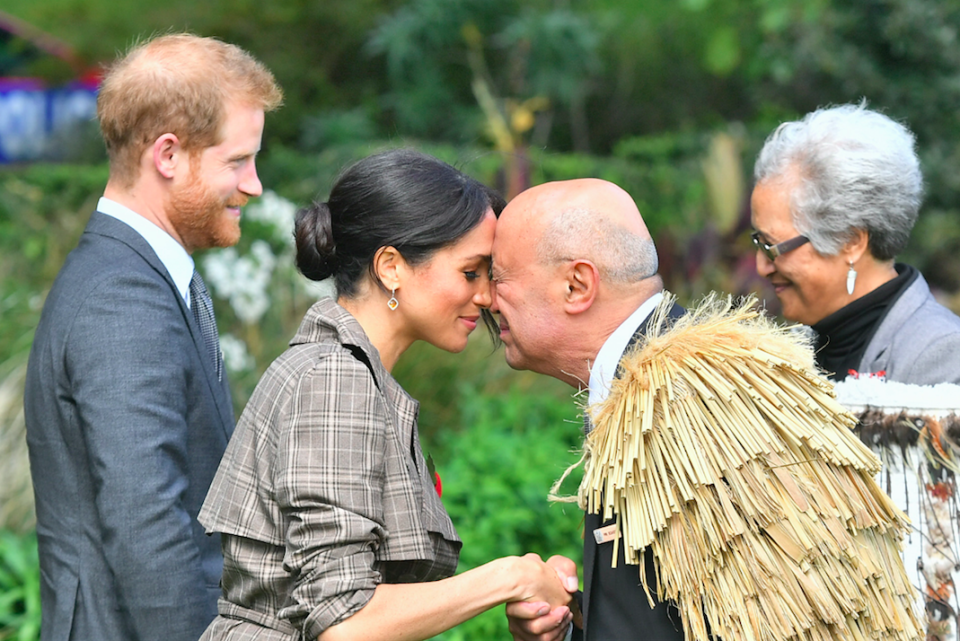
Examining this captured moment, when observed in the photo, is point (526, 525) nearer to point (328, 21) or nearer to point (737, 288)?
point (737, 288)

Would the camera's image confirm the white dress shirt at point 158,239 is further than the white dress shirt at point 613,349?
Yes

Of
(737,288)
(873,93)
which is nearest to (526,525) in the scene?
(737,288)

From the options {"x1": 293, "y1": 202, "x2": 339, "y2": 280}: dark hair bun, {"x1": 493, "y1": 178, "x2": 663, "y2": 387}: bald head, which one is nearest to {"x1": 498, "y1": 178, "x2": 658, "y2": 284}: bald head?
{"x1": 493, "y1": 178, "x2": 663, "y2": 387}: bald head

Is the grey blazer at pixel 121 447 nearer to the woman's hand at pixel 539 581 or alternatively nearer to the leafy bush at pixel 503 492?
the woman's hand at pixel 539 581

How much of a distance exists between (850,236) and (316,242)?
1679mm

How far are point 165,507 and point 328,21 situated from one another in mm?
10166

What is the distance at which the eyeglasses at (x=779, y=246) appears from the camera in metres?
2.85

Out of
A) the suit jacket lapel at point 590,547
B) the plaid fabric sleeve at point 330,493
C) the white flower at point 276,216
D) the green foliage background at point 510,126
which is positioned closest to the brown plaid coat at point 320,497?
the plaid fabric sleeve at point 330,493

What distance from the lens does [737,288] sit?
7320 mm

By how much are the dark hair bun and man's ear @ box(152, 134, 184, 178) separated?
1.37 ft

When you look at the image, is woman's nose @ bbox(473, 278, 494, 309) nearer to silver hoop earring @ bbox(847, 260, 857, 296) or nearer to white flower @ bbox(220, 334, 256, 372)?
silver hoop earring @ bbox(847, 260, 857, 296)

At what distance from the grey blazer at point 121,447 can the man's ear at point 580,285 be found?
3.27 ft

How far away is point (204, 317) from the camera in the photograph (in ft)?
8.55

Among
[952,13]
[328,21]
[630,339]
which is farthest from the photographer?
[328,21]
